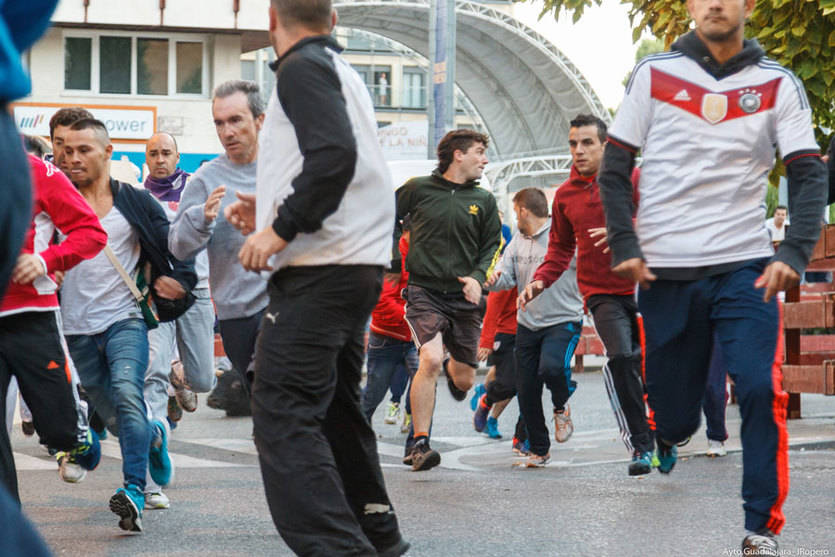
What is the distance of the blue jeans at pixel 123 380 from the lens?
6.41m

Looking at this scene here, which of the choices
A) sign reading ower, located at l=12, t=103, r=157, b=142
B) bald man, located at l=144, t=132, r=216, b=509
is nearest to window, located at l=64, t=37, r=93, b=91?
sign reading ower, located at l=12, t=103, r=157, b=142

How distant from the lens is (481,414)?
11211mm

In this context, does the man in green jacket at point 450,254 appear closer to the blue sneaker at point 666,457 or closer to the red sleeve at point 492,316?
the red sleeve at point 492,316

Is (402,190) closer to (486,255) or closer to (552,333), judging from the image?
(486,255)

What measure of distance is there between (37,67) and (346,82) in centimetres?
3414

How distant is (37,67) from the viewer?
121 ft

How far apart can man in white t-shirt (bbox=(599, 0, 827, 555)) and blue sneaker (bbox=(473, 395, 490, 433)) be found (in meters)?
5.85

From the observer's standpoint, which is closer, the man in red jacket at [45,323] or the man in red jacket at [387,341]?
the man in red jacket at [45,323]

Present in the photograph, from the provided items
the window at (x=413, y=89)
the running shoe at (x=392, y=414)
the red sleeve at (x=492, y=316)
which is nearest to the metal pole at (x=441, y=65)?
the running shoe at (x=392, y=414)

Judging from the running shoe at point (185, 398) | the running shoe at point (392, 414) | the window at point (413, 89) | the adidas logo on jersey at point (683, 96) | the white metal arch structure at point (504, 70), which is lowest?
the running shoe at point (392, 414)

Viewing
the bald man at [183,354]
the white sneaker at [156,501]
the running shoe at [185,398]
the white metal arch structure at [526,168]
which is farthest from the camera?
the white metal arch structure at [526,168]

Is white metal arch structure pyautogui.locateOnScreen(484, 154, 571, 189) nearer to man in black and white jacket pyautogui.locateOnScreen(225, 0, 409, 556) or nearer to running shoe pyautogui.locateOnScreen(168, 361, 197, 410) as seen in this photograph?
running shoe pyautogui.locateOnScreen(168, 361, 197, 410)

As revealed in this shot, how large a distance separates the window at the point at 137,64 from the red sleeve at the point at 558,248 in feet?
99.3

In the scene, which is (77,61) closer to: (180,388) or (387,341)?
(180,388)
